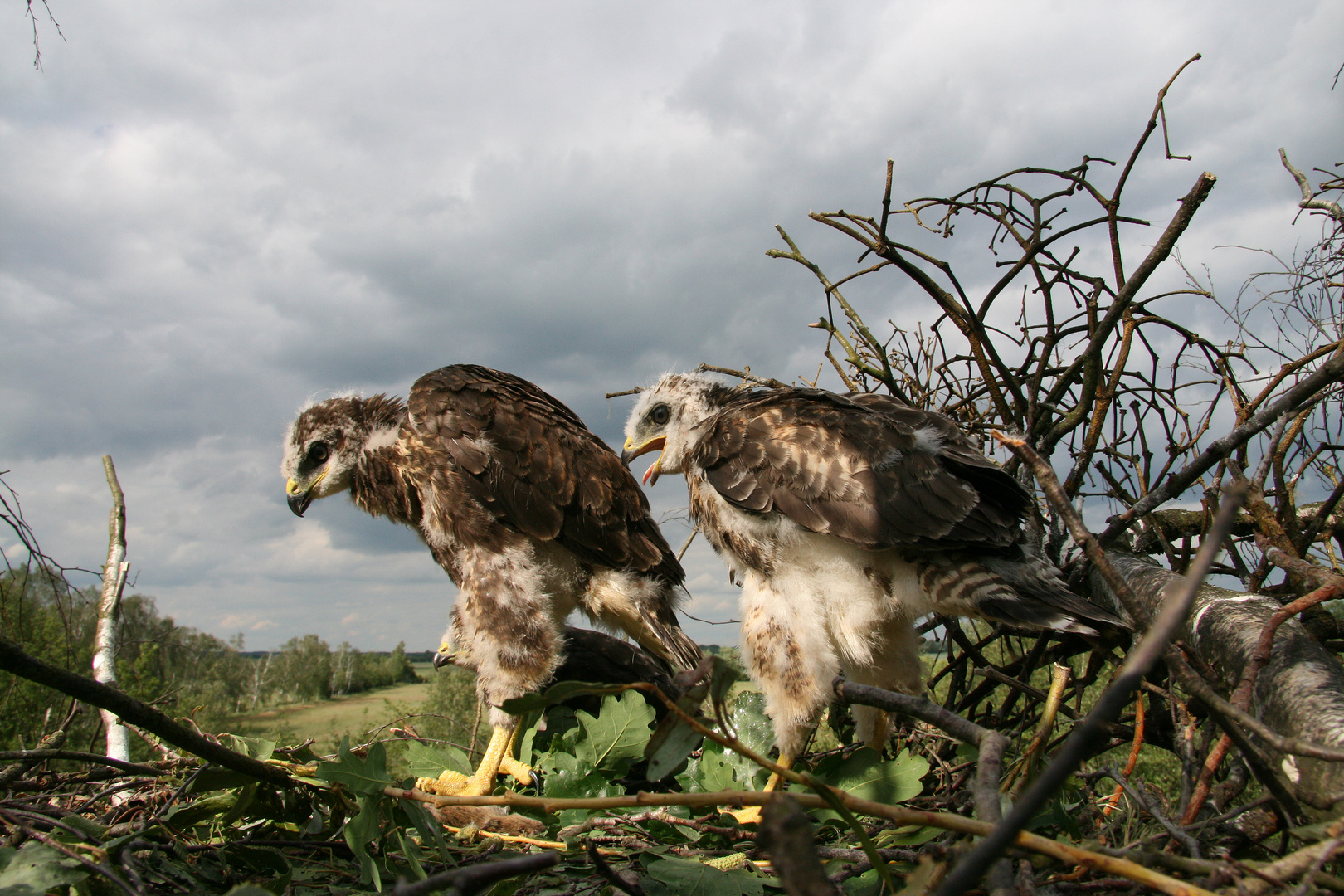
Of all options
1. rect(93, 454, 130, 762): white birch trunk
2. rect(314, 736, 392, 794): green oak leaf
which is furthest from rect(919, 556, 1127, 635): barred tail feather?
rect(93, 454, 130, 762): white birch trunk

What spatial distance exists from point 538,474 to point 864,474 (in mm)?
1629

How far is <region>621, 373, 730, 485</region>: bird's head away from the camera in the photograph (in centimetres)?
378

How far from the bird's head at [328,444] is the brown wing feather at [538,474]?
284mm

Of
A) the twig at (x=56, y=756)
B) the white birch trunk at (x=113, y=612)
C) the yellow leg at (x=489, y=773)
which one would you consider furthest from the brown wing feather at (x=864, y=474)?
the white birch trunk at (x=113, y=612)

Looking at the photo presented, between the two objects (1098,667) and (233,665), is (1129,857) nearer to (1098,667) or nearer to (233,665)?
(1098,667)

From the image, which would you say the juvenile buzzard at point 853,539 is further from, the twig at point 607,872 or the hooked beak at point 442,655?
the hooked beak at point 442,655

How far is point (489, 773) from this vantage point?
10.1 feet

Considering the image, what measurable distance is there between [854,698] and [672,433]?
268cm

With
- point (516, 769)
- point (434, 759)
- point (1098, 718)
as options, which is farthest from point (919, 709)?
point (516, 769)

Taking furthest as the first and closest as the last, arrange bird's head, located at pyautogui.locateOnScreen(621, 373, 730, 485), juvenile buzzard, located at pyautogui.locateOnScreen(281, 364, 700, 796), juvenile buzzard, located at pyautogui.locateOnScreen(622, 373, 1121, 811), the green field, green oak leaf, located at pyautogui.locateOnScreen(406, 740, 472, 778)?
the green field
bird's head, located at pyautogui.locateOnScreen(621, 373, 730, 485)
juvenile buzzard, located at pyautogui.locateOnScreen(281, 364, 700, 796)
green oak leaf, located at pyautogui.locateOnScreen(406, 740, 472, 778)
juvenile buzzard, located at pyautogui.locateOnScreen(622, 373, 1121, 811)

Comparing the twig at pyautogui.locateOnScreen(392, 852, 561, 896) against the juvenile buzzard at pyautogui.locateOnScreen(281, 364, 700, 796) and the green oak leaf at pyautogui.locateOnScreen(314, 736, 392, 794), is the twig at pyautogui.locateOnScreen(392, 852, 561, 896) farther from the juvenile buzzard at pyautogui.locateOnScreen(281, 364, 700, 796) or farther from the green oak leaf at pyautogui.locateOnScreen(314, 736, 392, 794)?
the juvenile buzzard at pyautogui.locateOnScreen(281, 364, 700, 796)

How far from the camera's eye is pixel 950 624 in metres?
3.11

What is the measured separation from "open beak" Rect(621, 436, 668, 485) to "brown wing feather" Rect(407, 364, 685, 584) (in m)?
0.12

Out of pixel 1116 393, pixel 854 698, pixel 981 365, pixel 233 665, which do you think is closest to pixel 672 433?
pixel 981 365
